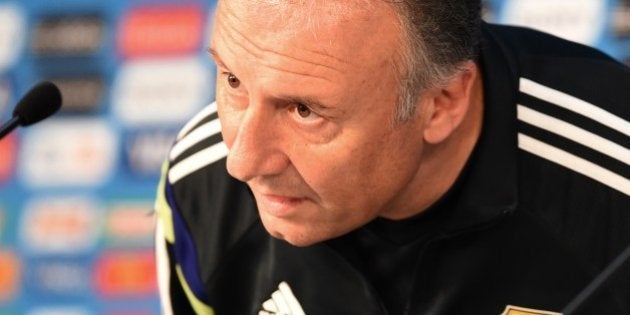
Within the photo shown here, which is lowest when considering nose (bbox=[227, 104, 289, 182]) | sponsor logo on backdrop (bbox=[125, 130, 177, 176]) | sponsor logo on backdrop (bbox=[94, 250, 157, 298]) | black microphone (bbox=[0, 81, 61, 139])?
sponsor logo on backdrop (bbox=[94, 250, 157, 298])

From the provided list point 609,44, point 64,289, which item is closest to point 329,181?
point 609,44

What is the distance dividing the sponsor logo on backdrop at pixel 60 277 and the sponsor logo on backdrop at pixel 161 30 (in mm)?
477

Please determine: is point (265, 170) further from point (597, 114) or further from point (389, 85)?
point (597, 114)

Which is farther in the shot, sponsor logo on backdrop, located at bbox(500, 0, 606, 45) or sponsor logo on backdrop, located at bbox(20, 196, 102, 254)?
sponsor logo on backdrop, located at bbox(20, 196, 102, 254)

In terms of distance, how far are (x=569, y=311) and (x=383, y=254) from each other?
0.41m

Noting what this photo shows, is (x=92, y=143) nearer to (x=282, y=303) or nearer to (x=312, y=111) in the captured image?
(x=282, y=303)

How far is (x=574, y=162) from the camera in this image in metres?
1.24

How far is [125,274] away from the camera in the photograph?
238 cm

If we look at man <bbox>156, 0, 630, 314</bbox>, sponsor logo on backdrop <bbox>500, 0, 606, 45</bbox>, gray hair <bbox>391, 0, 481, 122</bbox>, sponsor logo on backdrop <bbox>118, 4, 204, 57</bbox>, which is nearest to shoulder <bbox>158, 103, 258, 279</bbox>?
man <bbox>156, 0, 630, 314</bbox>

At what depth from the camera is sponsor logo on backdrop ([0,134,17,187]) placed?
2439 millimetres

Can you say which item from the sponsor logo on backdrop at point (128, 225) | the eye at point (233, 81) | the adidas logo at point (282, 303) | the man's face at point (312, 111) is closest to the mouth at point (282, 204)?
the man's face at point (312, 111)

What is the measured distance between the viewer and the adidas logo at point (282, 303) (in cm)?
133

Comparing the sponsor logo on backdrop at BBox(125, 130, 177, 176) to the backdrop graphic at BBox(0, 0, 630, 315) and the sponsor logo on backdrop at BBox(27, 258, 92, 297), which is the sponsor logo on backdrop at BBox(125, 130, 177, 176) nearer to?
the backdrop graphic at BBox(0, 0, 630, 315)

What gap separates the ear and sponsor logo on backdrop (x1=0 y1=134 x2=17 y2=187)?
148cm
